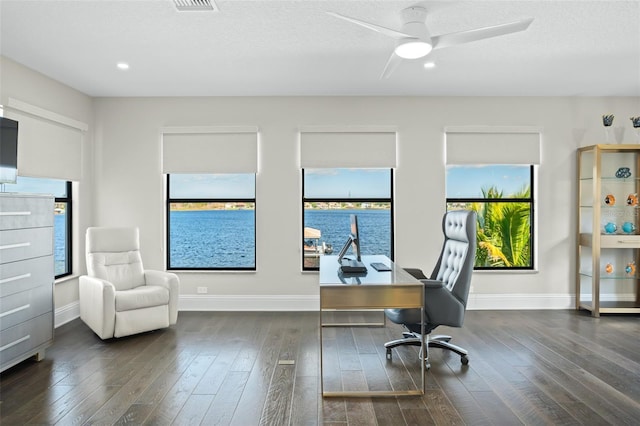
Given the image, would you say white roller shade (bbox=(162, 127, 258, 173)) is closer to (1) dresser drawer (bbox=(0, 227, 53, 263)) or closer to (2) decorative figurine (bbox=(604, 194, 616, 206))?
(1) dresser drawer (bbox=(0, 227, 53, 263))

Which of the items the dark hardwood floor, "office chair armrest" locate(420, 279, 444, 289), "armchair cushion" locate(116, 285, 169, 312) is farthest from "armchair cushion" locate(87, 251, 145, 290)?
"office chair armrest" locate(420, 279, 444, 289)

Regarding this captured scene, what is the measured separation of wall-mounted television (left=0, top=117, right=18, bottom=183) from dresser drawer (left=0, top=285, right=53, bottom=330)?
92 cm

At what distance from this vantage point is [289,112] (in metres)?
5.49

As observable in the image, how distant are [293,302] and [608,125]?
4.34 m

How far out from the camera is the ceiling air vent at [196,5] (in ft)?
9.73

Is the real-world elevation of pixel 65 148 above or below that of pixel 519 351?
above

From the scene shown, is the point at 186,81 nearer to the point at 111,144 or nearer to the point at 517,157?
the point at 111,144

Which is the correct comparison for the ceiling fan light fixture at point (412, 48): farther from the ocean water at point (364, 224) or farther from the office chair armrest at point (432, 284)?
the ocean water at point (364, 224)

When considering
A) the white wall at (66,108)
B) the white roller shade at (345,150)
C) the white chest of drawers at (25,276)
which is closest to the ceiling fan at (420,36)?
the white roller shade at (345,150)

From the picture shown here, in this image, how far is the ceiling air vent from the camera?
296cm

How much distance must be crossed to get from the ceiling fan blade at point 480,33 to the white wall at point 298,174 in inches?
95.9

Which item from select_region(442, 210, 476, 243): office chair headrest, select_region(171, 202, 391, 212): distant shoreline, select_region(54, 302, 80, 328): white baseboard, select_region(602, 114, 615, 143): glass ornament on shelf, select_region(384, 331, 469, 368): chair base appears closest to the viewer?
select_region(442, 210, 476, 243): office chair headrest

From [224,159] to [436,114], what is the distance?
8.87 feet

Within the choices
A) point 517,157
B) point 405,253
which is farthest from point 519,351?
point 517,157
